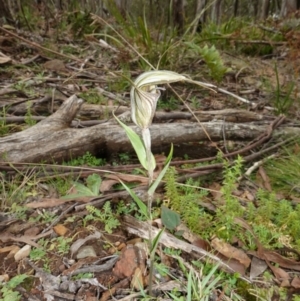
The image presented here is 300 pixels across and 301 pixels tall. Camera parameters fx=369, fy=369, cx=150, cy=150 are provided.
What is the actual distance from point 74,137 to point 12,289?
3.49ft

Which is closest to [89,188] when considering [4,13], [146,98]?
[146,98]

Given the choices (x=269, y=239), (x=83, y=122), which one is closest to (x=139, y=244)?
(x=269, y=239)

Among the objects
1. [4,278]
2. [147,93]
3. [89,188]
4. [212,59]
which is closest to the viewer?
[147,93]

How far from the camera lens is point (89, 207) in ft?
5.93

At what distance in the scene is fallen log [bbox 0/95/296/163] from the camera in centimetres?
221

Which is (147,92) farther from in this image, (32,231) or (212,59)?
(212,59)

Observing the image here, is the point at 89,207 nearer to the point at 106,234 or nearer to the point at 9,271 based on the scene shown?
the point at 106,234

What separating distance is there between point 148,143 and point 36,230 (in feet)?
3.04

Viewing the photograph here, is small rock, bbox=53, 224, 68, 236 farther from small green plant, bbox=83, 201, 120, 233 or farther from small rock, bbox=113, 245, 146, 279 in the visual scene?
small rock, bbox=113, 245, 146, 279

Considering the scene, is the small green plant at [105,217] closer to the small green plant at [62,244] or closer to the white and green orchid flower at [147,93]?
the small green plant at [62,244]

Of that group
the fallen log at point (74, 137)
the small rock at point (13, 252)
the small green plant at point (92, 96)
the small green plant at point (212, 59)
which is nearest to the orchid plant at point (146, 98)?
the small rock at point (13, 252)

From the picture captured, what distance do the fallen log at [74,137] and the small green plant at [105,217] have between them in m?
0.56

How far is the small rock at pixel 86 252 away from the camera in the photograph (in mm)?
1663

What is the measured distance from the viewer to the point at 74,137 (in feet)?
7.64
